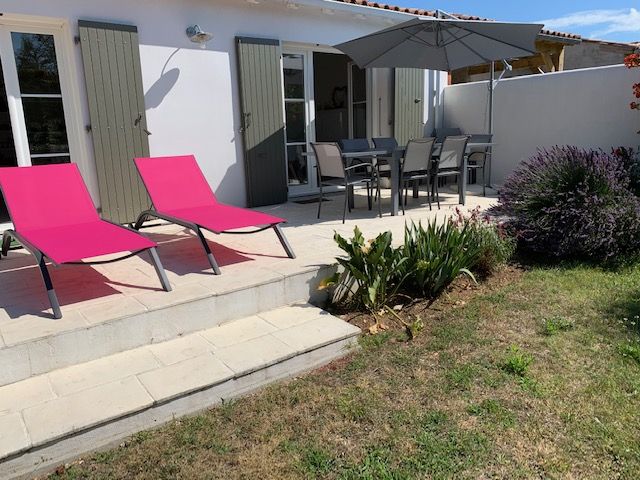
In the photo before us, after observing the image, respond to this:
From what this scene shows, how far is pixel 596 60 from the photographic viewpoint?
12969 mm

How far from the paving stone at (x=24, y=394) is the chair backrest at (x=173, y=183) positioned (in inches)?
79.1

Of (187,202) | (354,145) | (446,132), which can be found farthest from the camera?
(446,132)

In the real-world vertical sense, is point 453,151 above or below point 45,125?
below

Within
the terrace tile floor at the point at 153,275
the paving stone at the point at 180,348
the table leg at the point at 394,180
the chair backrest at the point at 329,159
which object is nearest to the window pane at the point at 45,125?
the terrace tile floor at the point at 153,275

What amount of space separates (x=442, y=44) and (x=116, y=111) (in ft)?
14.0

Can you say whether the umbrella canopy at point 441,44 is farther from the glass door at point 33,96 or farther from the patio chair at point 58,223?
the patio chair at point 58,223

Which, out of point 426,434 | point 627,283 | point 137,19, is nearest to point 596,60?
point 627,283

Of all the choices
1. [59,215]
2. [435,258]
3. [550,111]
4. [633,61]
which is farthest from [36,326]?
[550,111]

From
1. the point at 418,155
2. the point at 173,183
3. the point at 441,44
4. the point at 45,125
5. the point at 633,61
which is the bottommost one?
the point at 173,183

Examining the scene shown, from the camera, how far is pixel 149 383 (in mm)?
2609

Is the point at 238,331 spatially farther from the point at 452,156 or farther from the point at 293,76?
the point at 293,76

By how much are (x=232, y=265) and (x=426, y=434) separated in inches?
83.7

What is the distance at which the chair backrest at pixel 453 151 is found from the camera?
6121mm

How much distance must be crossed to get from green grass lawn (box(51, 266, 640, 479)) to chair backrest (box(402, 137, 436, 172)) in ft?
8.84
